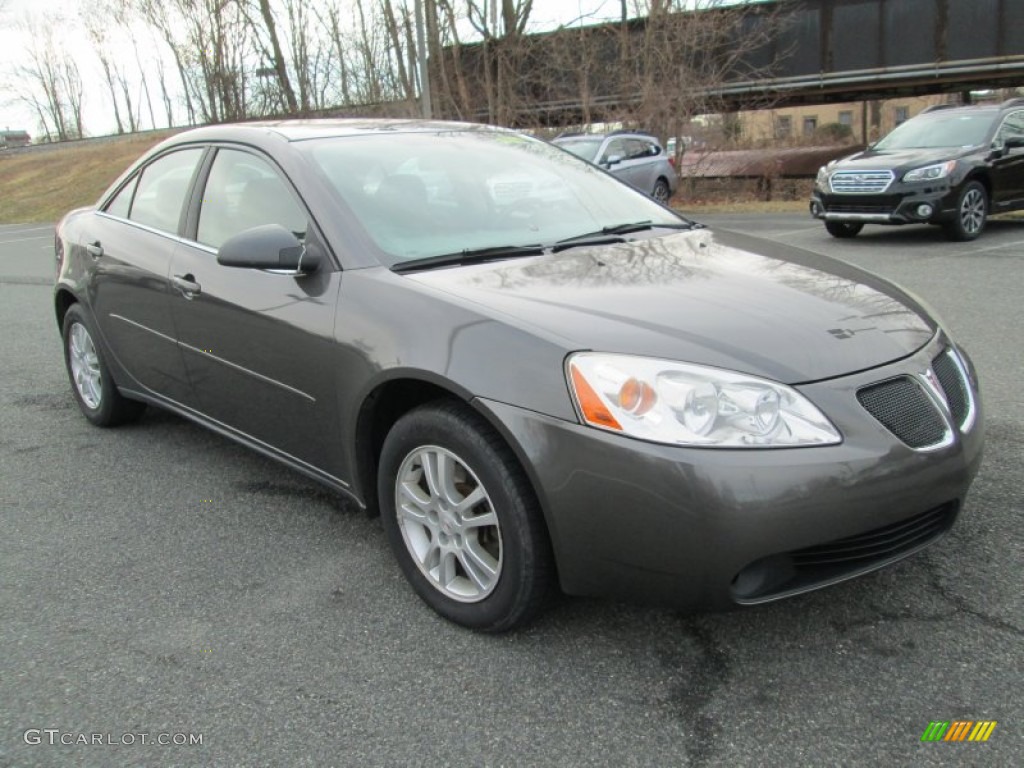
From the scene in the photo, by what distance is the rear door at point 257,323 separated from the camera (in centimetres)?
298

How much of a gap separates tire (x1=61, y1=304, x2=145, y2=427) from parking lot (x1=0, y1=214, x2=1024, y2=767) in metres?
0.98

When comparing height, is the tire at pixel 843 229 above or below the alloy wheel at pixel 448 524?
below

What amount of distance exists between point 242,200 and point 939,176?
9.08 metres

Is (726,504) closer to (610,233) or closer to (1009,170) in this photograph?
(610,233)

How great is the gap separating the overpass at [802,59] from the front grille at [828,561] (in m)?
19.9

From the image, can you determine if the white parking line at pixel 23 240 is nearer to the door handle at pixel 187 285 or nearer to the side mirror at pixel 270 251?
the door handle at pixel 187 285

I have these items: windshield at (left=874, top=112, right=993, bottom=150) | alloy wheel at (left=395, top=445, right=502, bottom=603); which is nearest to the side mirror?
alloy wheel at (left=395, top=445, right=502, bottom=603)

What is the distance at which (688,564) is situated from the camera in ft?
7.07

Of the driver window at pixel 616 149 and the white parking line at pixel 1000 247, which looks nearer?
the white parking line at pixel 1000 247

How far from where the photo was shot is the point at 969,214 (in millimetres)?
10352

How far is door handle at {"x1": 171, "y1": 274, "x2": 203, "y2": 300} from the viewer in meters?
3.52

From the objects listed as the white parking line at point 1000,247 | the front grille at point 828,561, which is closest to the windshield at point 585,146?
the white parking line at point 1000,247

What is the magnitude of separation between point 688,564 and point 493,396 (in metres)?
0.68

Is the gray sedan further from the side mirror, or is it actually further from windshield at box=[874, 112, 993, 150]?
windshield at box=[874, 112, 993, 150]
